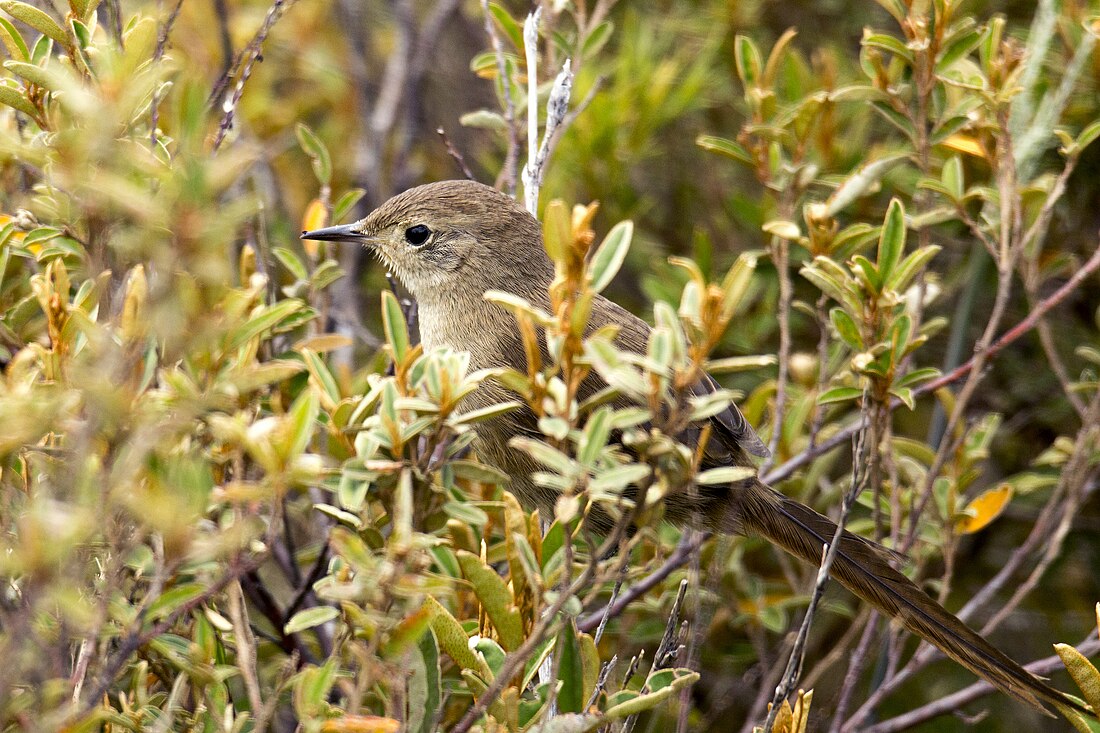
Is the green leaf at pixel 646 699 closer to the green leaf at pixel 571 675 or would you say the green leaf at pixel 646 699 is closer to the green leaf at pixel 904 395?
the green leaf at pixel 571 675

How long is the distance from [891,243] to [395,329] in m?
1.32

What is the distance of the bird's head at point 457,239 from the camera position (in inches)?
149

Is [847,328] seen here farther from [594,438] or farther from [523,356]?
[594,438]

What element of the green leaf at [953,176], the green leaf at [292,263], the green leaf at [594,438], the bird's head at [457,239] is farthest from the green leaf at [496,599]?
the green leaf at [953,176]

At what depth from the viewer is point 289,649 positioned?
Result: 3.06 meters

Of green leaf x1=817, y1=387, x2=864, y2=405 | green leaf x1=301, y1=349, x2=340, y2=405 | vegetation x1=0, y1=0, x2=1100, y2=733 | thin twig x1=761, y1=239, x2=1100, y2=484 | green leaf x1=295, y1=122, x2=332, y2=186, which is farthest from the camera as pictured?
green leaf x1=295, y1=122, x2=332, y2=186

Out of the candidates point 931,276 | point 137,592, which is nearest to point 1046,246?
point 931,276

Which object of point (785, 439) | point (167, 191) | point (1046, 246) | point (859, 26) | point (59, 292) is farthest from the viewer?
point (859, 26)

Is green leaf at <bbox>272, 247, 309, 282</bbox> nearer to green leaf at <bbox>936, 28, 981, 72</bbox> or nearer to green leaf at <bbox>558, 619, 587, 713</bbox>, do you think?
green leaf at <bbox>558, 619, 587, 713</bbox>

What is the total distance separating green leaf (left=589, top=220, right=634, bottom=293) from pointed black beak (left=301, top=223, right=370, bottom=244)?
1.54m

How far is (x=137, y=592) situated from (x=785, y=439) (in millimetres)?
2056

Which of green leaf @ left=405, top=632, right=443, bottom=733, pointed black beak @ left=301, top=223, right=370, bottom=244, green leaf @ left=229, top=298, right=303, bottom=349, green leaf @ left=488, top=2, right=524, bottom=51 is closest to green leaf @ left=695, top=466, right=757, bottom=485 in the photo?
green leaf @ left=405, top=632, right=443, bottom=733

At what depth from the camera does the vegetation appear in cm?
180

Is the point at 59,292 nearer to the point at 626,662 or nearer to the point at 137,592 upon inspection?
the point at 137,592
